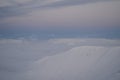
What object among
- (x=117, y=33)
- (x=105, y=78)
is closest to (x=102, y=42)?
(x=117, y=33)

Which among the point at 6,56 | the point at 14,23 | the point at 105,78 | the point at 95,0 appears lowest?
the point at 105,78

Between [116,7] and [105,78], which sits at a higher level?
[116,7]

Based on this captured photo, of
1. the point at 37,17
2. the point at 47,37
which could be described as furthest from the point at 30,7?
the point at 47,37

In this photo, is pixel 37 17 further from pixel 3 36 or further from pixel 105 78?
pixel 105 78
